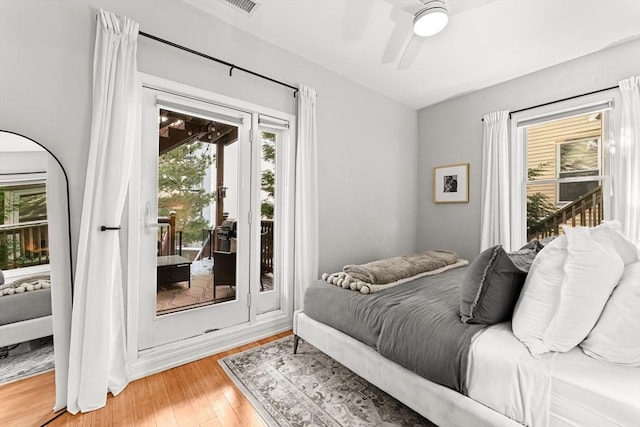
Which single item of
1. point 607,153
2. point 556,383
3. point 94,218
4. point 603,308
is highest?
point 607,153

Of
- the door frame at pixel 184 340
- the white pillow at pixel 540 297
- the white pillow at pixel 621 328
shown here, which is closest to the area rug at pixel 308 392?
the door frame at pixel 184 340

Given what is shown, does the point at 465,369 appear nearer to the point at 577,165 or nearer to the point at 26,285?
the point at 26,285

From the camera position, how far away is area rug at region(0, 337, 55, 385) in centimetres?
159

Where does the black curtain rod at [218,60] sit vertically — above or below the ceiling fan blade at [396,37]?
below

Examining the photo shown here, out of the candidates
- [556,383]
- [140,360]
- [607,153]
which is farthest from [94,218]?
[607,153]

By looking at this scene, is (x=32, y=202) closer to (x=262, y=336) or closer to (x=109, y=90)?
(x=109, y=90)

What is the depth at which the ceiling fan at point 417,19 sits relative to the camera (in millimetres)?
1970

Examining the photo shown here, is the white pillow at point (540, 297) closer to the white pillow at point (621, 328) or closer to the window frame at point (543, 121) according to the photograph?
the white pillow at point (621, 328)

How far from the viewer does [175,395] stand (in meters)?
1.86

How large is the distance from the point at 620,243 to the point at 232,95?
272 cm

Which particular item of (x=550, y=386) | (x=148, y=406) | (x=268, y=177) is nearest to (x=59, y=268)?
(x=148, y=406)

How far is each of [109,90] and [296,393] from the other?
2.28m

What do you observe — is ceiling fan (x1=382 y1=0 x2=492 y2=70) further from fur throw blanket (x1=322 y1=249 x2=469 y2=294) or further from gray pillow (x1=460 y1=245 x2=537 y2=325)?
fur throw blanket (x1=322 y1=249 x2=469 y2=294)

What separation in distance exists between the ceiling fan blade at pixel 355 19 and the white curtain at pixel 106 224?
1.57m
